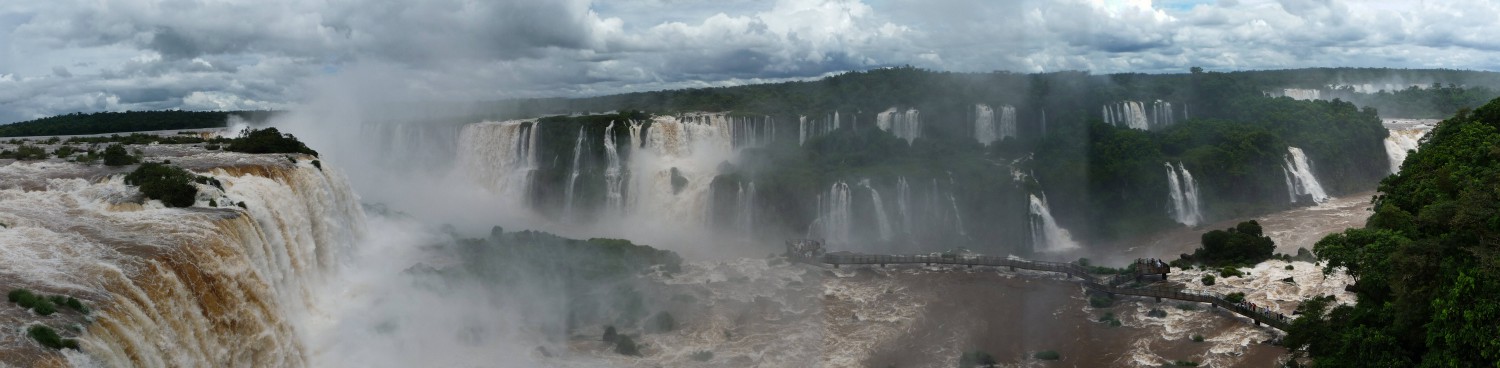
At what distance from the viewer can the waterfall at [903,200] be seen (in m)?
48.6

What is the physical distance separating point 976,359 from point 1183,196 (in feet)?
108

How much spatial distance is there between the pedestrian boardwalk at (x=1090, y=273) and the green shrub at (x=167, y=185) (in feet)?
74.3

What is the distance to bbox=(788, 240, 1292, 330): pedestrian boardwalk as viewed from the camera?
2700 centimetres

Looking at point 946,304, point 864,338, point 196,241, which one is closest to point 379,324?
point 196,241

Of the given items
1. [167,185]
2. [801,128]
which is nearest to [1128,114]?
[801,128]

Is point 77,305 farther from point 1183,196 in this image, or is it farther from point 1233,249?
point 1183,196

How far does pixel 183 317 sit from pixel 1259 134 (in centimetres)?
5942

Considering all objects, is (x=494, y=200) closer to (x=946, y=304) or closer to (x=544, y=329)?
(x=544, y=329)

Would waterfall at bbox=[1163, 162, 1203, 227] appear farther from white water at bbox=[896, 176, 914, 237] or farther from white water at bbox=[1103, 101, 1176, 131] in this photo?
white water at bbox=[1103, 101, 1176, 131]

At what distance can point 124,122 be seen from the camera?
256ft

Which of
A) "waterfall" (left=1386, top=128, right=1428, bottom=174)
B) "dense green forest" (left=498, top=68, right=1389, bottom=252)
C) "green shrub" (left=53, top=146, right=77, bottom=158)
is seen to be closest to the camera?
"green shrub" (left=53, top=146, right=77, bottom=158)

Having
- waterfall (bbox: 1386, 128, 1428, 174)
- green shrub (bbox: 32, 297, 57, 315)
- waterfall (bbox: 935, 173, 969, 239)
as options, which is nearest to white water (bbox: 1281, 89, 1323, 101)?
waterfall (bbox: 1386, 128, 1428, 174)

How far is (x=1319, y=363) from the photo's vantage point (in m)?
17.2

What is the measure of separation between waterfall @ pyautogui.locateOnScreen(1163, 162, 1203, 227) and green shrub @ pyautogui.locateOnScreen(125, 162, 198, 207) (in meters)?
47.8
